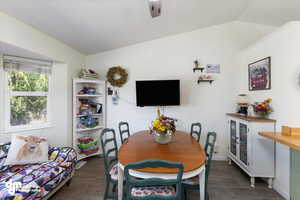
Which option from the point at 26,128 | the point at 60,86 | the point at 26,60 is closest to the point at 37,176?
the point at 26,128

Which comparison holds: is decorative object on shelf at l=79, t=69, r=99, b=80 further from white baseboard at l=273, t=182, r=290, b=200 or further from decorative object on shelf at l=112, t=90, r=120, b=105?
white baseboard at l=273, t=182, r=290, b=200

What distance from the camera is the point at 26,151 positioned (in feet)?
6.57

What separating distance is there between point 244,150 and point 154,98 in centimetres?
181

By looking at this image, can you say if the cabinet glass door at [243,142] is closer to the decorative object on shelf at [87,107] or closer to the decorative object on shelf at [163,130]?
the decorative object on shelf at [163,130]

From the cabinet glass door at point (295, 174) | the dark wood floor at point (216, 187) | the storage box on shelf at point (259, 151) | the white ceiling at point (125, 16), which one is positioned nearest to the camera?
the cabinet glass door at point (295, 174)

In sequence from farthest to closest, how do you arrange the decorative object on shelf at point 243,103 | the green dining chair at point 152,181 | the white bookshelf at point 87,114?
the white bookshelf at point 87,114
the decorative object on shelf at point 243,103
the green dining chair at point 152,181

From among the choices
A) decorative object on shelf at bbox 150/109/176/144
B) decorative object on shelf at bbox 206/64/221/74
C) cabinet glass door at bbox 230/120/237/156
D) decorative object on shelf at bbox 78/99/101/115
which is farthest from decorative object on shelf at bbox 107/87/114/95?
cabinet glass door at bbox 230/120/237/156

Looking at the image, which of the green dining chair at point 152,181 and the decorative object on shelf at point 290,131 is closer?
the green dining chair at point 152,181

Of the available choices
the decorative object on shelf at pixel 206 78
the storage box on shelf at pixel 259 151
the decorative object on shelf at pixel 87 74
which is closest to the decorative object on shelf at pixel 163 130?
the storage box on shelf at pixel 259 151

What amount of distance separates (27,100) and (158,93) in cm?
241

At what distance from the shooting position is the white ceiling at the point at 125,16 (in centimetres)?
184

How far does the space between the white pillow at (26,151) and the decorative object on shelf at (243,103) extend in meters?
3.39

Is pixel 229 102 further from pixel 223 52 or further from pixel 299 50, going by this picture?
pixel 299 50

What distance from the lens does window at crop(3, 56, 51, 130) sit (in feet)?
7.66
